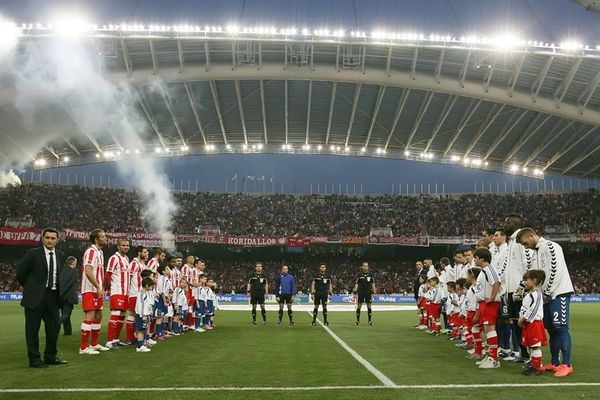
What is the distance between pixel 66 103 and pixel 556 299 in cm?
3062

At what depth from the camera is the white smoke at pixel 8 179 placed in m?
44.5

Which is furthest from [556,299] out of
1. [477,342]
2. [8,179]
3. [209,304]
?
[8,179]

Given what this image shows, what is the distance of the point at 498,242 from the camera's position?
9.28 metres

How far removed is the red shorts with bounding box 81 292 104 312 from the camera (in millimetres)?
9828

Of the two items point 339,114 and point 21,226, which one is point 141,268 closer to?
point 339,114

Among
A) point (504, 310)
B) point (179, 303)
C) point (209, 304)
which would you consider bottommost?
point (209, 304)

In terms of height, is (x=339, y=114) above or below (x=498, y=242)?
above

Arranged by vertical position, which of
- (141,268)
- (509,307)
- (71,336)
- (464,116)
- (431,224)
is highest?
(464,116)

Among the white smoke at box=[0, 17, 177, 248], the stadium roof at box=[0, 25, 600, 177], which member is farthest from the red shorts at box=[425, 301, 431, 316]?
the white smoke at box=[0, 17, 177, 248]

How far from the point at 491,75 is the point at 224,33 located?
1539 cm

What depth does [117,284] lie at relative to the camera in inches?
412

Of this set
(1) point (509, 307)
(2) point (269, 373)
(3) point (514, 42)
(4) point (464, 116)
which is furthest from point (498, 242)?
(4) point (464, 116)

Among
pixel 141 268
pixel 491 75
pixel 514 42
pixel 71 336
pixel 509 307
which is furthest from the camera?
pixel 491 75

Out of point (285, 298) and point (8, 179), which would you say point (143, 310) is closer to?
point (285, 298)
